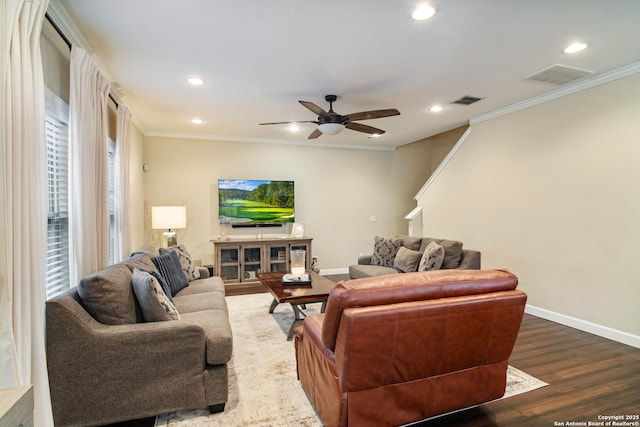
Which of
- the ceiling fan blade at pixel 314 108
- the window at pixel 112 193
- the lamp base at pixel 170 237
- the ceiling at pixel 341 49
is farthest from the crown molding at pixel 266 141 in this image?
the ceiling fan blade at pixel 314 108

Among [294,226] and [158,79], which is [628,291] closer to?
[294,226]

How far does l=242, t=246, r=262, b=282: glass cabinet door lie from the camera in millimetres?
5535

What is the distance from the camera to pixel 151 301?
2.19m

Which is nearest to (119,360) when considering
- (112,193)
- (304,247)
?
(112,193)

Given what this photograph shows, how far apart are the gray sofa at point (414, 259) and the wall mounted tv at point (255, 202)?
198cm

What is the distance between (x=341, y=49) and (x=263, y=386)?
9.26 ft

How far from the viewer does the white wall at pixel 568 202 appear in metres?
3.28

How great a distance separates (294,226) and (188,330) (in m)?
4.13

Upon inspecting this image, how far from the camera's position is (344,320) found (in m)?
1.58

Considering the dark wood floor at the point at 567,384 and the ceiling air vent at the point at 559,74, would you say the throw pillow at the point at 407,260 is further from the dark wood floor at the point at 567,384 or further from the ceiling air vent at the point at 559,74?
the ceiling air vent at the point at 559,74

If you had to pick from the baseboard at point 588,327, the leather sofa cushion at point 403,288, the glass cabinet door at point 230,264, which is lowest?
the baseboard at point 588,327

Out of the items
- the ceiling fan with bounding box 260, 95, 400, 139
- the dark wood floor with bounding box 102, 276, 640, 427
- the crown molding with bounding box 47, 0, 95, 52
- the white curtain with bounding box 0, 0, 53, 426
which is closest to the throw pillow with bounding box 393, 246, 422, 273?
the dark wood floor with bounding box 102, 276, 640, 427

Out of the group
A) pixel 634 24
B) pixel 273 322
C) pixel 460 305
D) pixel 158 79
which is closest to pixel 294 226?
pixel 273 322

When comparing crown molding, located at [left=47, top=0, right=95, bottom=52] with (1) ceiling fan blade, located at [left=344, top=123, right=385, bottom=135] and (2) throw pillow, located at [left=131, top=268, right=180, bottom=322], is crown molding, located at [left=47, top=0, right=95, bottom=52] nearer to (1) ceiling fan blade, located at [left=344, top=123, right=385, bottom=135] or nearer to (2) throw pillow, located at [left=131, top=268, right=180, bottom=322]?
(2) throw pillow, located at [left=131, top=268, right=180, bottom=322]
